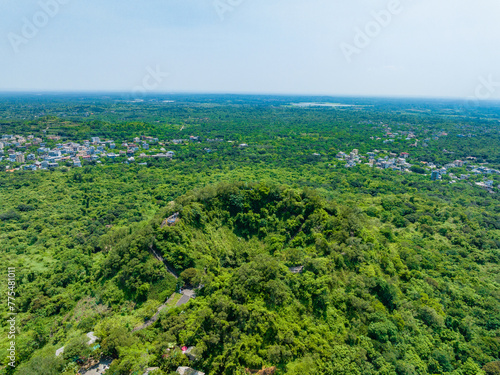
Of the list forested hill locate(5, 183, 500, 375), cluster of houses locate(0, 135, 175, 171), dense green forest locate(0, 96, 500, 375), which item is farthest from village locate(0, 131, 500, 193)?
forested hill locate(5, 183, 500, 375)

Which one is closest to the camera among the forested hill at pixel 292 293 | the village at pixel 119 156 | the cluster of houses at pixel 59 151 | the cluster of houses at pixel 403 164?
the forested hill at pixel 292 293

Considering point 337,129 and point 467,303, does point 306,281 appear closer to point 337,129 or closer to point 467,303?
point 467,303

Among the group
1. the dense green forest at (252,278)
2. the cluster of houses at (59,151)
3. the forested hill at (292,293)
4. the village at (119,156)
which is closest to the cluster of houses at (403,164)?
the village at (119,156)

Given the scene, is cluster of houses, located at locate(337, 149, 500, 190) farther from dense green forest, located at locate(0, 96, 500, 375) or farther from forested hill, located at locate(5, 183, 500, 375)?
forested hill, located at locate(5, 183, 500, 375)

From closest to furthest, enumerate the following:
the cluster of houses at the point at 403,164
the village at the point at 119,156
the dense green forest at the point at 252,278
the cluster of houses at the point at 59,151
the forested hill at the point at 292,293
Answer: the forested hill at the point at 292,293 < the dense green forest at the point at 252,278 < the village at the point at 119,156 < the cluster of houses at the point at 403,164 < the cluster of houses at the point at 59,151

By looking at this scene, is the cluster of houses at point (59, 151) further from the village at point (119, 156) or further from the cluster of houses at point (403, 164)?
the cluster of houses at point (403, 164)

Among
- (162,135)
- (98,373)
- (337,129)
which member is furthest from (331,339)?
(337,129)
